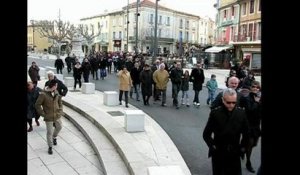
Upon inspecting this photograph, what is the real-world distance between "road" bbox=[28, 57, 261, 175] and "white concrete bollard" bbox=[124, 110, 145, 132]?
Answer: 0.86 m

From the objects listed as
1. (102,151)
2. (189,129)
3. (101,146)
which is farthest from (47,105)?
(189,129)

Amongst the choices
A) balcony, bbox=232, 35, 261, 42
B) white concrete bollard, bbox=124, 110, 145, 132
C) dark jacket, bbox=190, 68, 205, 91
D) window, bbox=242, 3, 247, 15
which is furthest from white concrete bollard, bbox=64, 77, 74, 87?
window, bbox=242, 3, 247, 15

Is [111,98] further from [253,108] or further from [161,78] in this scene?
[253,108]

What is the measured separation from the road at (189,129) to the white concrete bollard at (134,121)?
2.81 ft

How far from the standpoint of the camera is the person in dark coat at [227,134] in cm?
462

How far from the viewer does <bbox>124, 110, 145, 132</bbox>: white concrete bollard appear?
8969 millimetres

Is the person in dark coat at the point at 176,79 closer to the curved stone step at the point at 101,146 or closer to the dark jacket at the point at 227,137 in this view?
the curved stone step at the point at 101,146

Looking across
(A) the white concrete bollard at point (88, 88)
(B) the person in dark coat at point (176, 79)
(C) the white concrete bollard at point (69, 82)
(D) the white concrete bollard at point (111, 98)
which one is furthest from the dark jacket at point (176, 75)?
(C) the white concrete bollard at point (69, 82)
